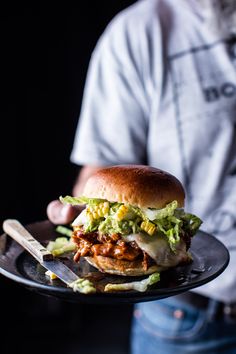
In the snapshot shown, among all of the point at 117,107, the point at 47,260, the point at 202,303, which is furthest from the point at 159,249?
the point at 117,107

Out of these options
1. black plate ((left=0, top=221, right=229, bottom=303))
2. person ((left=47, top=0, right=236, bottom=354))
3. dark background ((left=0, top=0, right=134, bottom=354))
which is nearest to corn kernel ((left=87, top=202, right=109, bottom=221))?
black plate ((left=0, top=221, right=229, bottom=303))

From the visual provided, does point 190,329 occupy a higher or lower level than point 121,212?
lower

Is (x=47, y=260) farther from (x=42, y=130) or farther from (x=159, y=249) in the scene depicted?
(x=42, y=130)

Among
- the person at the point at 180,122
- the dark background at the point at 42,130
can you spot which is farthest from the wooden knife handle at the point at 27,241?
the dark background at the point at 42,130

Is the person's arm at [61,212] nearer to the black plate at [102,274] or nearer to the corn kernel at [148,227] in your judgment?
the black plate at [102,274]

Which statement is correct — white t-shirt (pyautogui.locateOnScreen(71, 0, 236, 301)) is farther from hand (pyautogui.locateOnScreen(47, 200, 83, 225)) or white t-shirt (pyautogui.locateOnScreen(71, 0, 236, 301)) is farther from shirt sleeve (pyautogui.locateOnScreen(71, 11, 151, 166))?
hand (pyautogui.locateOnScreen(47, 200, 83, 225))

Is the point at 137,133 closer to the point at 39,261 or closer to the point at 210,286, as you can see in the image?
the point at 210,286
